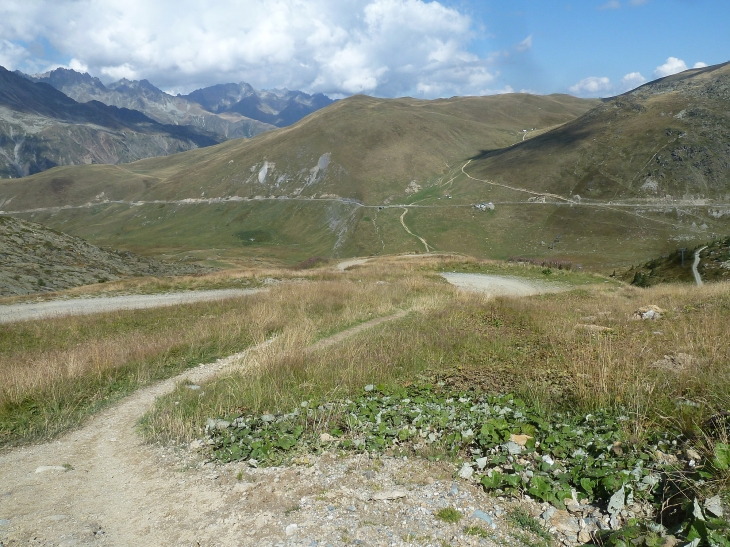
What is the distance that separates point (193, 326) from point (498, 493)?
13337 millimetres

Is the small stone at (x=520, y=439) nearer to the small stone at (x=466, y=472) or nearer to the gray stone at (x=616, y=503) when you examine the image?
the small stone at (x=466, y=472)

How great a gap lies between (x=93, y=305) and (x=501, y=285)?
915 inches

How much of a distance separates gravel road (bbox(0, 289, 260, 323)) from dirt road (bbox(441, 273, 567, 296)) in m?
13.8

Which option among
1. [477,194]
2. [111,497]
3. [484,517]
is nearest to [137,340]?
[111,497]

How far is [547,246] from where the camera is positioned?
305 feet

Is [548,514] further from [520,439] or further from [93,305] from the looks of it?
[93,305]

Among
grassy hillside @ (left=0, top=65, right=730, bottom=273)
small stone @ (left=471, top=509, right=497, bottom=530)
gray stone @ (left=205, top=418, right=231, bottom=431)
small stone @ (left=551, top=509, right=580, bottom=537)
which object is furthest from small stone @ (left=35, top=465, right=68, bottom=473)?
grassy hillside @ (left=0, top=65, right=730, bottom=273)

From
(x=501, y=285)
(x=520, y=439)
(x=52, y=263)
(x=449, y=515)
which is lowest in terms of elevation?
(x=501, y=285)

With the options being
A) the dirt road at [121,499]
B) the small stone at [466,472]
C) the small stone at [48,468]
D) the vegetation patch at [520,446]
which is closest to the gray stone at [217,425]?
the vegetation patch at [520,446]

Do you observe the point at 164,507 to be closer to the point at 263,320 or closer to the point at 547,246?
the point at 263,320

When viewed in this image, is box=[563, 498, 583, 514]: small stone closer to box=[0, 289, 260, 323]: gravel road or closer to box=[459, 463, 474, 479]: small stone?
box=[459, 463, 474, 479]: small stone

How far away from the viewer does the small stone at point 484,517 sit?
4.58m

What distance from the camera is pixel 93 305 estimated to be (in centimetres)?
2338

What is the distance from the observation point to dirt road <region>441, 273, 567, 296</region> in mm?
25487
